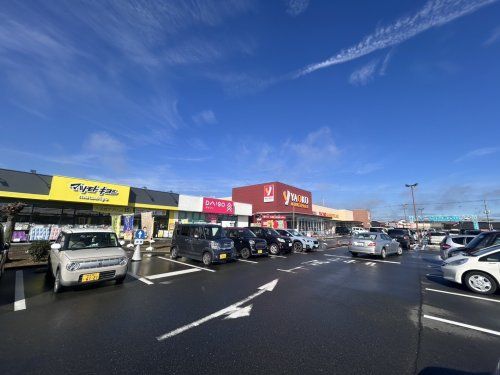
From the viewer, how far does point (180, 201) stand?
93.7 feet

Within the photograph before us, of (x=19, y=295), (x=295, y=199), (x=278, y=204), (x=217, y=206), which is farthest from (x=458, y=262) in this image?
(x=295, y=199)

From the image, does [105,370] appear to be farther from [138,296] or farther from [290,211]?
[290,211]

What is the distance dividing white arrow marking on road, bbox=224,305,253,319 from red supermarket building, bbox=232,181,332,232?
3231 centimetres

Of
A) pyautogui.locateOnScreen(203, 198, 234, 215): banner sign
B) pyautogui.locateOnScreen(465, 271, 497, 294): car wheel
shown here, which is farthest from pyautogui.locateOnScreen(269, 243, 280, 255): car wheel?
pyautogui.locateOnScreen(203, 198, 234, 215): banner sign

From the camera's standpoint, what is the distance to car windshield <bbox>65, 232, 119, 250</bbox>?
7973 millimetres

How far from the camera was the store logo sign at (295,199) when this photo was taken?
42.6m

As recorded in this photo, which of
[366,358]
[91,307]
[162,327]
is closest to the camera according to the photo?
[366,358]

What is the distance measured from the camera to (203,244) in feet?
40.8

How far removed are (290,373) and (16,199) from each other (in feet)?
72.8

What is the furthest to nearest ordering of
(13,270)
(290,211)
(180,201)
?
(290,211), (180,201), (13,270)

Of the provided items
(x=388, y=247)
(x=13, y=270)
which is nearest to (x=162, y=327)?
(x=13, y=270)

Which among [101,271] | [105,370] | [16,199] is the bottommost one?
[105,370]

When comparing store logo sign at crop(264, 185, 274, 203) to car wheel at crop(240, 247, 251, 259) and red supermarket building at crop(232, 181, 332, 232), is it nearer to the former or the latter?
red supermarket building at crop(232, 181, 332, 232)

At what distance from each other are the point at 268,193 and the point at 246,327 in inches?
1452
